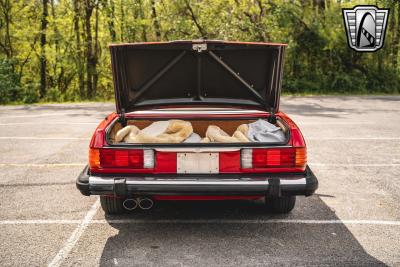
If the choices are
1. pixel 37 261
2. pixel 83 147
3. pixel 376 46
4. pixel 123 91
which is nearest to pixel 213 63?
pixel 123 91

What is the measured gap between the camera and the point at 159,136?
410 cm

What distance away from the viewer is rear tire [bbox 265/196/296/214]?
4418 millimetres

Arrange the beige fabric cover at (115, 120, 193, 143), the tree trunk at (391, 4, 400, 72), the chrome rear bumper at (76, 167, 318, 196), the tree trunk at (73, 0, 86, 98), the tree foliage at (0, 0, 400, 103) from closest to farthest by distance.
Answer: the chrome rear bumper at (76, 167, 318, 196)
the beige fabric cover at (115, 120, 193, 143)
the tree foliage at (0, 0, 400, 103)
the tree trunk at (391, 4, 400, 72)
the tree trunk at (73, 0, 86, 98)

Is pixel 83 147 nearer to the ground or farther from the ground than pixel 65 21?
nearer to the ground

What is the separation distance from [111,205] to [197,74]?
1.57m

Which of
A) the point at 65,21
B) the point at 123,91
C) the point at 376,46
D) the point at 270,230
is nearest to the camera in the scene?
the point at 270,230

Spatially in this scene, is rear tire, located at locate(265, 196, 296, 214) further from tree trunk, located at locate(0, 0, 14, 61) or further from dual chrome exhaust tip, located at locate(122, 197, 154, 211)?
tree trunk, located at locate(0, 0, 14, 61)

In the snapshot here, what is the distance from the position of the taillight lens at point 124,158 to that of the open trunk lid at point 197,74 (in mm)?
748

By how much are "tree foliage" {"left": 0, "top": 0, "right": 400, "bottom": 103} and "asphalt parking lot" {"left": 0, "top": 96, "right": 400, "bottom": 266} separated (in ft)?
47.2

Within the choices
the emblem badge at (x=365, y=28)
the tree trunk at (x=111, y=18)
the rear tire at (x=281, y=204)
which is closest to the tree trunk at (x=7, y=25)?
the tree trunk at (x=111, y=18)

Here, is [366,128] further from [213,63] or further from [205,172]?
[205,172]

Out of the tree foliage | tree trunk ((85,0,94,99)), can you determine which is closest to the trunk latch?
the tree foliage

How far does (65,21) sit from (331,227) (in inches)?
893

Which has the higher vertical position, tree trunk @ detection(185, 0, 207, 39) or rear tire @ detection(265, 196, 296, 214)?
tree trunk @ detection(185, 0, 207, 39)
